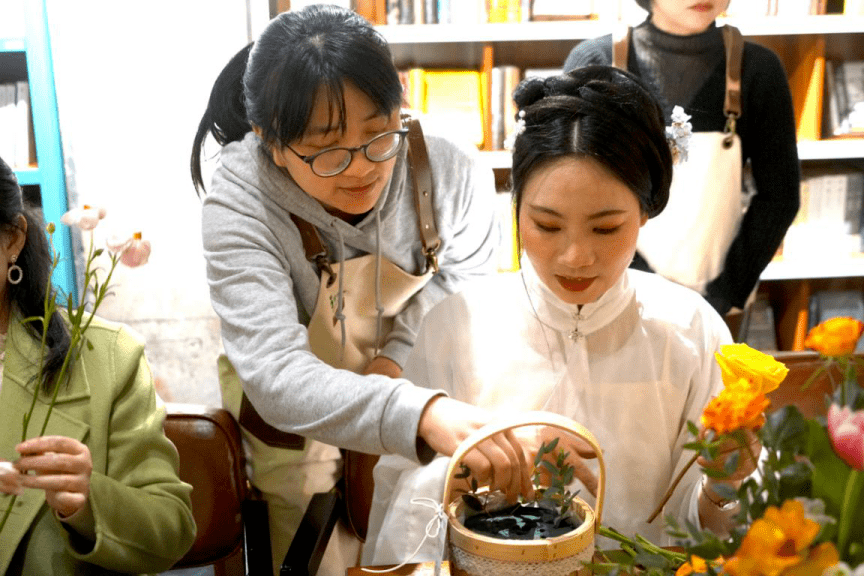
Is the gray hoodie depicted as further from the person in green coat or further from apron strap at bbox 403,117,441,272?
the person in green coat

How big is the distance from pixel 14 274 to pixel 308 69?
535 millimetres

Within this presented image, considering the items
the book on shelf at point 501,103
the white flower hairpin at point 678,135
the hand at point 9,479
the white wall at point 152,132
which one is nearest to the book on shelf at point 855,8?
the book on shelf at point 501,103

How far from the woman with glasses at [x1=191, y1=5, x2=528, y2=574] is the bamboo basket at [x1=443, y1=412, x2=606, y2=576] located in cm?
7

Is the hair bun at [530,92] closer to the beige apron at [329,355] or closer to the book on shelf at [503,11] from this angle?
the beige apron at [329,355]

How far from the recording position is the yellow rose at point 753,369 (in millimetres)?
833

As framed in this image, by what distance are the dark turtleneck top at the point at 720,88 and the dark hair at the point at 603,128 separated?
2.50 ft

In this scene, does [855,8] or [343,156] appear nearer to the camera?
[343,156]

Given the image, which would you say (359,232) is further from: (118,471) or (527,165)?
(118,471)

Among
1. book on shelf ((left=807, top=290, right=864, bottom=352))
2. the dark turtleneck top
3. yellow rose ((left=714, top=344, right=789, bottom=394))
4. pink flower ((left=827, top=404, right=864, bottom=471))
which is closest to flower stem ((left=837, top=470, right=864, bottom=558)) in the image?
pink flower ((left=827, top=404, right=864, bottom=471))

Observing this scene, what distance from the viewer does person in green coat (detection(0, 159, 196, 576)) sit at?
1.30m

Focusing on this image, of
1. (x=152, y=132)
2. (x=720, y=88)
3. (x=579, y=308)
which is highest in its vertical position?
(x=720, y=88)

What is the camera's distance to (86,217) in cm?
101

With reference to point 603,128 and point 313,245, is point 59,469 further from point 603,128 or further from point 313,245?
point 603,128

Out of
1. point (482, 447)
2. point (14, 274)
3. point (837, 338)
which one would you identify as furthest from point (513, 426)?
point (14, 274)
